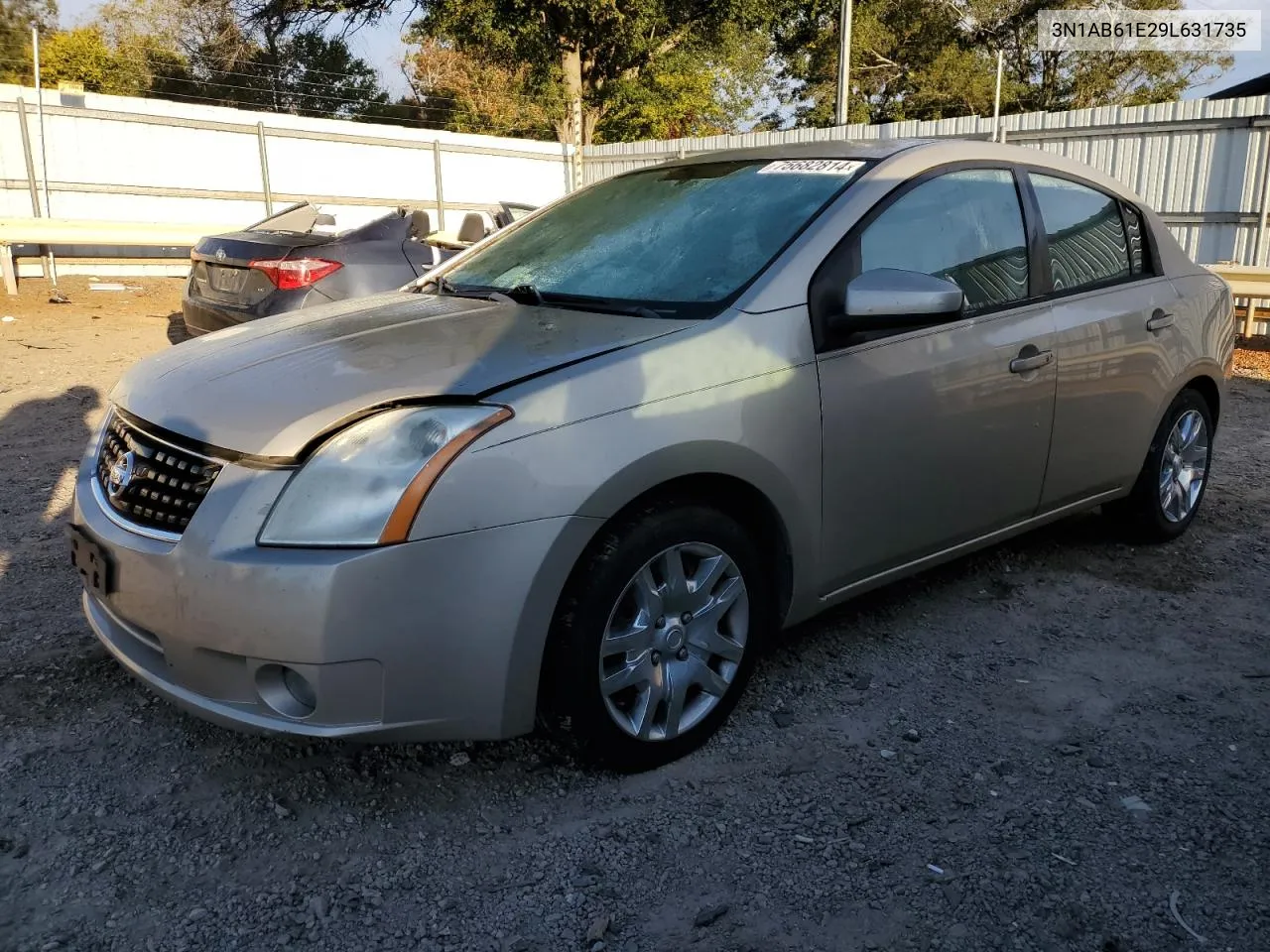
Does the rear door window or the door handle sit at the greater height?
the rear door window

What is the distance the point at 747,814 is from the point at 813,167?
2.06 meters

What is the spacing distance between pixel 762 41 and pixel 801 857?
35.5m

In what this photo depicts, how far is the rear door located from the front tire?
1.58 m

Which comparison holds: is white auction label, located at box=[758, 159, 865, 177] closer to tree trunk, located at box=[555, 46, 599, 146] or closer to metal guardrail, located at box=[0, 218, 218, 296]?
metal guardrail, located at box=[0, 218, 218, 296]

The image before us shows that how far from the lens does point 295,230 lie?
867 centimetres

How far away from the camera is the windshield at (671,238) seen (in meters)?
3.11

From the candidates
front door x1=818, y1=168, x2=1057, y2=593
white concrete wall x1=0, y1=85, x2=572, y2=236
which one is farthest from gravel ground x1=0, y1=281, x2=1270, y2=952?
white concrete wall x1=0, y1=85, x2=572, y2=236

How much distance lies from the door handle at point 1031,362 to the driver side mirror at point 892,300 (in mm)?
580

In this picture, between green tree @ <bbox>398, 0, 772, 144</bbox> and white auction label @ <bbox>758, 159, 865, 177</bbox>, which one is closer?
white auction label @ <bbox>758, 159, 865, 177</bbox>

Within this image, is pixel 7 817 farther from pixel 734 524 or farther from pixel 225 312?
pixel 225 312

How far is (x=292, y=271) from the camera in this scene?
7.24 metres

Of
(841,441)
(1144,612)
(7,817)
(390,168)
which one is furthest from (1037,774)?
(390,168)

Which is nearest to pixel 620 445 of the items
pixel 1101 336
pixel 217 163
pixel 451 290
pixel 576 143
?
pixel 451 290

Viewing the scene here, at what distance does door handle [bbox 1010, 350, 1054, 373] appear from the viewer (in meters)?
3.54
